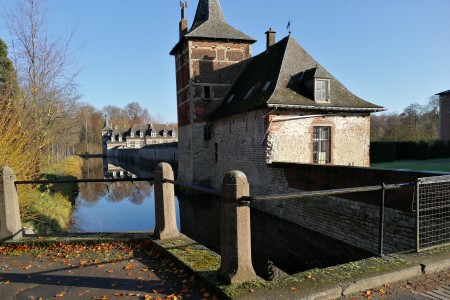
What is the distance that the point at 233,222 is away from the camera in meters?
3.31

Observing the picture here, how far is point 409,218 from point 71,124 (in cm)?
2119

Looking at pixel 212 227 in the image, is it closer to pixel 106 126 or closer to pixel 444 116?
pixel 444 116

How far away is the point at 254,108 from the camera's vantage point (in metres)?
14.9

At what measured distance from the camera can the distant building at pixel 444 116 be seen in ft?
119

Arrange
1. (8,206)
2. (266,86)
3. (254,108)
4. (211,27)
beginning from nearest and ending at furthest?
1. (8,206)
2. (254,108)
3. (266,86)
4. (211,27)

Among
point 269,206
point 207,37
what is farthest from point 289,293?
point 207,37

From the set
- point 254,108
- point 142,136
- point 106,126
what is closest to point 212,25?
point 254,108

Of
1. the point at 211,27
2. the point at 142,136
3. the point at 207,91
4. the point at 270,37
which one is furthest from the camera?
the point at 142,136

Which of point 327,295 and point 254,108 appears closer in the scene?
point 327,295

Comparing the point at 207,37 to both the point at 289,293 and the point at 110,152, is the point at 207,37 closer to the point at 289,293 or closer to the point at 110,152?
the point at 289,293

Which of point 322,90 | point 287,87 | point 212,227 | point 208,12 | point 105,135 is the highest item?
point 208,12

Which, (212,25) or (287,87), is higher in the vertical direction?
(212,25)

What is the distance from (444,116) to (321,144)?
30653 mm

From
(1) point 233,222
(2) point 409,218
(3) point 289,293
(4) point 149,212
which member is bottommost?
(4) point 149,212
